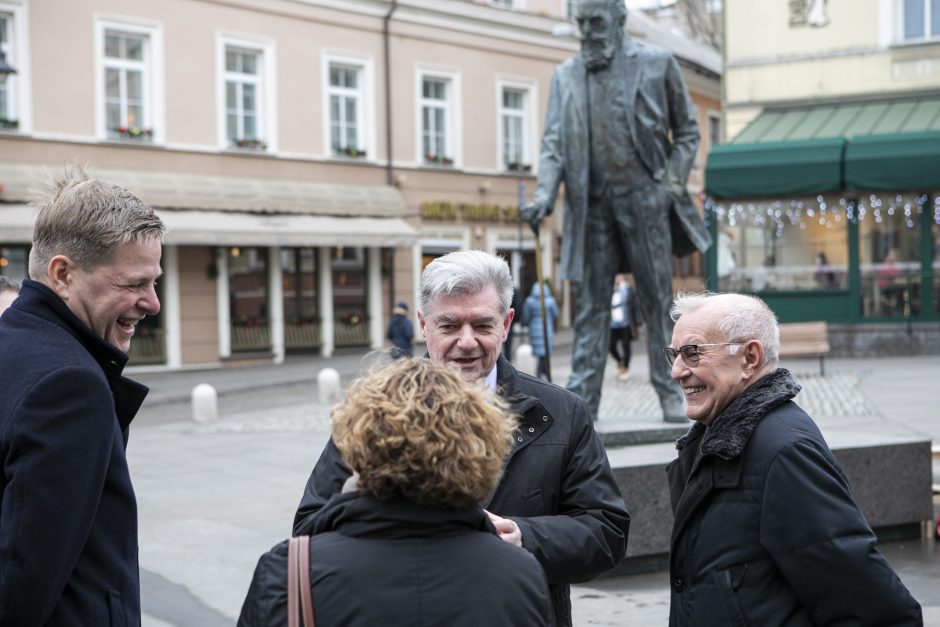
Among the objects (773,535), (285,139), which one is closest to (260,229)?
(285,139)

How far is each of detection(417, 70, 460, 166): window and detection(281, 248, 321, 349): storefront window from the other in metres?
4.35

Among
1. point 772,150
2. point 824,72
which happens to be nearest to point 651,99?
point 772,150

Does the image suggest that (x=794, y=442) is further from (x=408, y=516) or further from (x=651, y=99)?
(x=651, y=99)

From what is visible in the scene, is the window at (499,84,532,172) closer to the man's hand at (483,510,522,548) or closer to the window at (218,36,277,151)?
the window at (218,36,277,151)

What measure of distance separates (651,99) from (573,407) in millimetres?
4771

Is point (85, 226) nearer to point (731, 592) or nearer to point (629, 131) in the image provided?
point (731, 592)

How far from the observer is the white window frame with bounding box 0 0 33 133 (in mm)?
22000

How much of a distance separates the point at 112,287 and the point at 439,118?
1098 inches

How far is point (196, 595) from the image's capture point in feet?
20.1

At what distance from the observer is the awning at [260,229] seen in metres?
21.6

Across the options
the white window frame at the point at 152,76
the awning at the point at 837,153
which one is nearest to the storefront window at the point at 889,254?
the awning at the point at 837,153

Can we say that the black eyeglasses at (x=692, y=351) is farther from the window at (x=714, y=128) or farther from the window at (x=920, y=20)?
the window at (x=714, y=128)

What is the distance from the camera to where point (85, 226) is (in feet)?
8.80

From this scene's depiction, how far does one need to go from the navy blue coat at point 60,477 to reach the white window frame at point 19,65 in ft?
69.0
